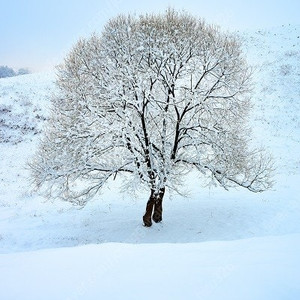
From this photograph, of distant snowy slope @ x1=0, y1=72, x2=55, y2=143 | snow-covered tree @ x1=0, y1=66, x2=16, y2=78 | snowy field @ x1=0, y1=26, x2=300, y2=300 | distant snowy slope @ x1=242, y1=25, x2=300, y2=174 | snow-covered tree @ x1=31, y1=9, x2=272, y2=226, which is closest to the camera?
snowy field @ x1=0, y1=26, x2=300, y2=300

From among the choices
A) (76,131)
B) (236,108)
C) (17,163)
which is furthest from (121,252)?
(17,163)

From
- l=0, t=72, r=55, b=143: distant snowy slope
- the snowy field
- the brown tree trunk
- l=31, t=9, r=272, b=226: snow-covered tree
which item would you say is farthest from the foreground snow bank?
l=0, t=72, r=55, b=143: distant snowy slope

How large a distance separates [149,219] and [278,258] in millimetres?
9444

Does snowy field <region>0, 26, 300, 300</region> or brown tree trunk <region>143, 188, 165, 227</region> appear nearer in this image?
snowy field <region>0, 26, 300, 300</region>

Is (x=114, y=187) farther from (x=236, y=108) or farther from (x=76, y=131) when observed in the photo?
(x=236, y=108)

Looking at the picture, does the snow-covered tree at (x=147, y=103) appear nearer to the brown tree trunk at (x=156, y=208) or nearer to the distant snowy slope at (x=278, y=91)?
the brown tree trunk at (x=156, y=208)

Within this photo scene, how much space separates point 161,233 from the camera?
1309 cm

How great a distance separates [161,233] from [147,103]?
234 inches

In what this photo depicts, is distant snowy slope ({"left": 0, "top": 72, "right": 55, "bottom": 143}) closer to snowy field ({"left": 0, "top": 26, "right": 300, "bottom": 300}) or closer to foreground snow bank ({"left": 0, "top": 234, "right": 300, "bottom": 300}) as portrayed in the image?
snowy field ({"left": 0, "top": 26, "right": 300, "bottom": 300})

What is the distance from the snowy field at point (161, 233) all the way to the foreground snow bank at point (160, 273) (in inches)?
0.6

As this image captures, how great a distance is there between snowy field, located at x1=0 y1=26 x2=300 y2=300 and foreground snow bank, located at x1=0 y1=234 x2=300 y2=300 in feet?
0.05

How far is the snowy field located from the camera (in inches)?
145

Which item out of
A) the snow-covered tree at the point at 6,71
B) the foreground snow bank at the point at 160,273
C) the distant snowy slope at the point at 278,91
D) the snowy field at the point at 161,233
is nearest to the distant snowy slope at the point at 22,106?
the snowy field at the point at 161,233

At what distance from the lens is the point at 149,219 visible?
529 inches
